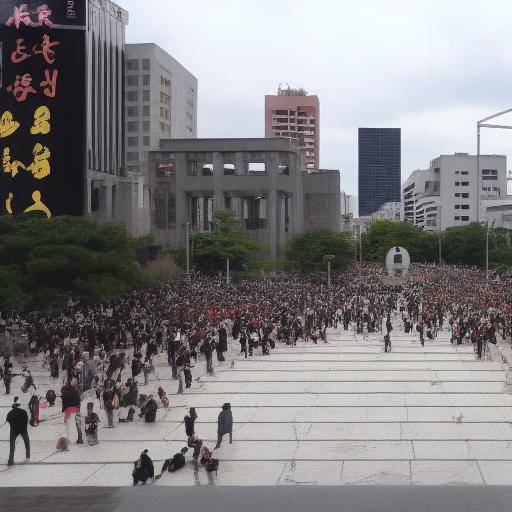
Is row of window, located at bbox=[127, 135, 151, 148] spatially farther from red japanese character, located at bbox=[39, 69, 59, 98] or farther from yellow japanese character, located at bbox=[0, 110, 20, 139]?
yellow japanese character, located at bbox=[0, 110, 20, 139]

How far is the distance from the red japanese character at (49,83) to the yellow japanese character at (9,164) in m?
5.06

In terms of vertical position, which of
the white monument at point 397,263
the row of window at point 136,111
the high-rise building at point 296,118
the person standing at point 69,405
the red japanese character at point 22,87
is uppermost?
the high-rise building at point 296,118

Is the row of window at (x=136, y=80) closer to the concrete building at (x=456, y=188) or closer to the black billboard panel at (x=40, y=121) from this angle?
the black billboard panel at (x=40, y=121)

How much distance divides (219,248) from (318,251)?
335 inches

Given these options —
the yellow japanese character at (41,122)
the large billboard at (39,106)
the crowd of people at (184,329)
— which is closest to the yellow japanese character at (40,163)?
the large billboard at (39,106)

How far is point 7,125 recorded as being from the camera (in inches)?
2368

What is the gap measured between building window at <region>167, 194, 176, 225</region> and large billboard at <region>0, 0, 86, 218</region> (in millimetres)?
19800

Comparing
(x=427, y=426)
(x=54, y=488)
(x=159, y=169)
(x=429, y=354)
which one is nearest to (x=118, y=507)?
(x=54, y=488)

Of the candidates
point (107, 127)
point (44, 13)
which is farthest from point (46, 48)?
point (107, 127)

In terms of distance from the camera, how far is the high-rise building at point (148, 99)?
294ft

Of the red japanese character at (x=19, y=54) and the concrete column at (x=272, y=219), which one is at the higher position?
the red japanese character at (x=19, y=54)

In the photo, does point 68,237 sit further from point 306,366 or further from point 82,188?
point 82,188

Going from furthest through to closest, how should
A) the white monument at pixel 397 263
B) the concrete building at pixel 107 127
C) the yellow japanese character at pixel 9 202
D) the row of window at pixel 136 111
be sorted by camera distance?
the row of window at pixel 136 111
the white monument at pixel 397 263
the concrete building at pixel 107 127
the yellow japanese character at pixel 9 202

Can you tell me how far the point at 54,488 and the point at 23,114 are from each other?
5090cm
